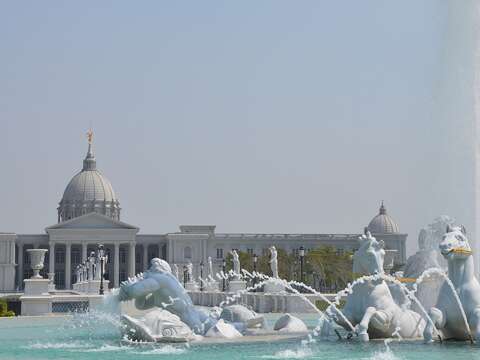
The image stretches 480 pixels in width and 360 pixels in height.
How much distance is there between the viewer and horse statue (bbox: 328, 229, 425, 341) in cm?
1744

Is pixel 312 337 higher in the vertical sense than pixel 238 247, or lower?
lower

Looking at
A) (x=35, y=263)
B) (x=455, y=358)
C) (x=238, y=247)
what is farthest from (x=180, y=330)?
(x=238, y=247)

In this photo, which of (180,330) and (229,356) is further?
(180,330)

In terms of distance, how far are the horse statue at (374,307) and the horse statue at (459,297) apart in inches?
36.4

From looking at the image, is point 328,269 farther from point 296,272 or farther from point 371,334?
point 371,334

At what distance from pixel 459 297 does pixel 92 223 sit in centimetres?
12868

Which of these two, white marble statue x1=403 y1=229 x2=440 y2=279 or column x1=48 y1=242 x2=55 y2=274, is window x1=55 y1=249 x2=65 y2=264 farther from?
white marble statue x1=403 y1=229 x2=440 y2=279

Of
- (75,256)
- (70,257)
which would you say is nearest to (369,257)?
(70,257)

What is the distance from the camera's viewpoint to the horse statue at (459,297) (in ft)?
54.3

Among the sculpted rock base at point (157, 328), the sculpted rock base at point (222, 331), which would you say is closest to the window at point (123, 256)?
the sculpted rock base at point (222, 331)

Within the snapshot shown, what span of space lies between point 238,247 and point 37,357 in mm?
125690

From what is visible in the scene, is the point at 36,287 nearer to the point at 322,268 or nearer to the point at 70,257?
the point at 322,268

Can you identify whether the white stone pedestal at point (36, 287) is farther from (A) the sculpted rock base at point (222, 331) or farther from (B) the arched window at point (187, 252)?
(B) the arched window at point (187, 252)

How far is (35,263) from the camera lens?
34.7 metres
